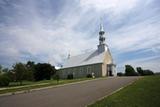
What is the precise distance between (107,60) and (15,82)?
96.8 ft

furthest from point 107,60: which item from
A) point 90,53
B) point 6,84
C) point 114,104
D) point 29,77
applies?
point 114,104

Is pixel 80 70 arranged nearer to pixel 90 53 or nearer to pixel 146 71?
pixel 90 53

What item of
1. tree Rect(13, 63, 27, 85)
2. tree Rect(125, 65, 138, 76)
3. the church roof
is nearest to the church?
the church roof

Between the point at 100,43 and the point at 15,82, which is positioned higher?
the point at 100,43

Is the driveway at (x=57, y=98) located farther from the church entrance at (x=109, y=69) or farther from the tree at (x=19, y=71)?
the church entrance at (x=109, y=69)

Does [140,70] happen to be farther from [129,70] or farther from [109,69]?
[109,69]

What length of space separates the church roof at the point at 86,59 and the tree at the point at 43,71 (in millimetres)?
11221

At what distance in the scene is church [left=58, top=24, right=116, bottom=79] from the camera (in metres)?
58.0

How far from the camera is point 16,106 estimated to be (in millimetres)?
10516

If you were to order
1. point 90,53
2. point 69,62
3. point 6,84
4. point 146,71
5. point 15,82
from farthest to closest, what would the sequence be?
point 69,62, point 90,53, point 146,71, point 15,82, point 6,84

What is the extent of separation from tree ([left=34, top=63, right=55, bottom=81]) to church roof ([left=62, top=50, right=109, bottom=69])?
11.2 m

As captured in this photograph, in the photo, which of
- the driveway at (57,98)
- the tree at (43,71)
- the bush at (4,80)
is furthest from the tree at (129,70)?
the driveway at (57,98)

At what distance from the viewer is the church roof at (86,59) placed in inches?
2372

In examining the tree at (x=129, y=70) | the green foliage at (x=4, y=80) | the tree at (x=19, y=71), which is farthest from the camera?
the tree at (x=129, y=70)
